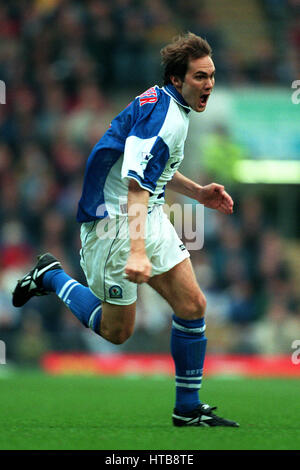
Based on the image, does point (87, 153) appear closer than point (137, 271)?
No

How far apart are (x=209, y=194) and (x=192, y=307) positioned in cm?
74

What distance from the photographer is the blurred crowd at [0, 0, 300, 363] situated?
36.0ft

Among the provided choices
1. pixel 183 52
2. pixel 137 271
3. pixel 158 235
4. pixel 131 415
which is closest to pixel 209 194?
pixel 158 235

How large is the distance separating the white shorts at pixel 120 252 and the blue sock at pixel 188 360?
33cm

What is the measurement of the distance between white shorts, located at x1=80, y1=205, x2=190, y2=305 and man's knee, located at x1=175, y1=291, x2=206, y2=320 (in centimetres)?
21

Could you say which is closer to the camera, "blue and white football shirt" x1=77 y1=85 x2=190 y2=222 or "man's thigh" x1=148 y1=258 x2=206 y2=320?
"blue and white football shirt" x1=77 y1=85 x2=190 y2=222

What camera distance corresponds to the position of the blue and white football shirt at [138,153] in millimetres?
4504

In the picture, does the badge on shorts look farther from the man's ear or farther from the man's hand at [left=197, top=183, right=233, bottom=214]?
the man's ear

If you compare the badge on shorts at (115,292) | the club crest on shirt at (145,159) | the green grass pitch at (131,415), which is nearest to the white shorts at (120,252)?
the badge on shorts at (115,292)

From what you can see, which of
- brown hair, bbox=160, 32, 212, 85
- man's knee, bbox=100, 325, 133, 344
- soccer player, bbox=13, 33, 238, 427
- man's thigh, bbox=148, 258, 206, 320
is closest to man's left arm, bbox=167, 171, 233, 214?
Answer: soccer player, bbox=13, 33, 238, 427

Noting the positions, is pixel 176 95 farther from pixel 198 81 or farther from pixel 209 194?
pixel 209 194

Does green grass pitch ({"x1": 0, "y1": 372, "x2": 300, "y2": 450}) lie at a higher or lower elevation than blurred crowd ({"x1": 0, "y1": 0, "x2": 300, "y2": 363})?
lower

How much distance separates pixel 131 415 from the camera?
5570mm

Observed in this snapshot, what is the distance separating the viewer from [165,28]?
1361 cm
